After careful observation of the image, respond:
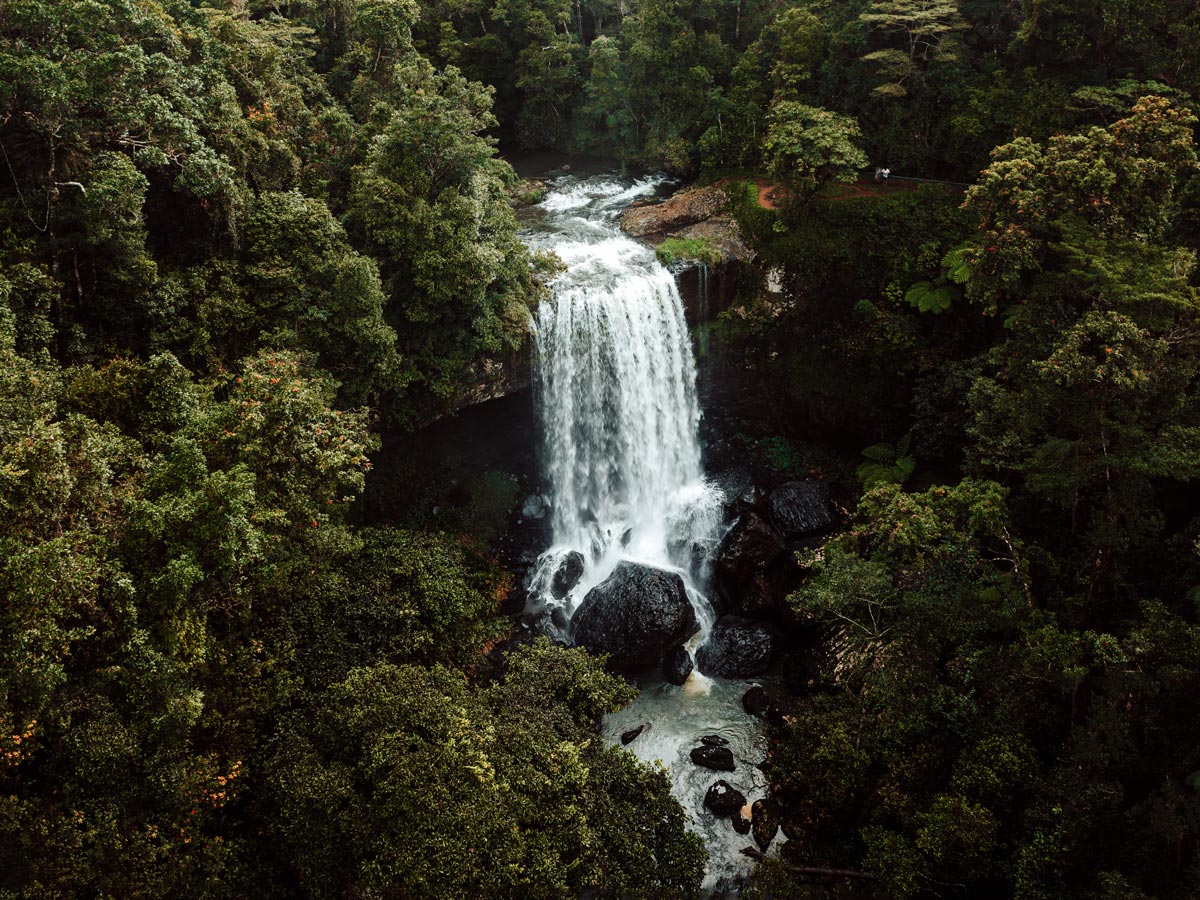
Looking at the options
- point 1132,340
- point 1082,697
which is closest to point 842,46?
point 1132,340

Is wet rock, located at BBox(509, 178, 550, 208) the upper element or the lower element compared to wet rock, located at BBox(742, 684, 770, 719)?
upper

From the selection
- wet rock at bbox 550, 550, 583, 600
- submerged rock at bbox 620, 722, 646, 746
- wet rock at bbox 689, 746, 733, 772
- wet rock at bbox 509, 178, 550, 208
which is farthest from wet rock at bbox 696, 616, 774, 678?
wet rock at bbox 509, 178, 550, 208

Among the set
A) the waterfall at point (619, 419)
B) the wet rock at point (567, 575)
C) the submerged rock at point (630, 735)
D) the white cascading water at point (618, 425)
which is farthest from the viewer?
the waterfall at point (619, 419)

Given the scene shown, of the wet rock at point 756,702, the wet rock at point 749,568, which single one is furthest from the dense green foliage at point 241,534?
the wet rock at point 749,568

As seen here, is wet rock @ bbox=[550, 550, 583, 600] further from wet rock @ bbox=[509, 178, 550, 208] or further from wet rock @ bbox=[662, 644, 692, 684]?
wet rock @ bbox=[509, 178, 550, 208]

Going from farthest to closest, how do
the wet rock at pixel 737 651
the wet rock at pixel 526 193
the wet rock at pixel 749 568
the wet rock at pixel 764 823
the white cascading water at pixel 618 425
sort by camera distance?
the wet rock at pixel 526 193 → the white cascading water at pixel 618 425 → the wet rock at pixel 749 568 → the wet rock at pixel 737 651 → the wet rock at pixel 764 823

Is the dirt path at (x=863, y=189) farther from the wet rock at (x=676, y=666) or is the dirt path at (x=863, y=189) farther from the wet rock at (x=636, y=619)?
the wet rock at (x=676, y=666)
